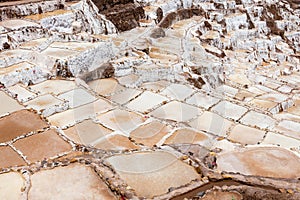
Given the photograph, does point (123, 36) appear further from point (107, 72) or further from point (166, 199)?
point (166, 199)

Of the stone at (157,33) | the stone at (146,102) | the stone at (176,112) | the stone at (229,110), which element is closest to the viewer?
the stone at (176,112)

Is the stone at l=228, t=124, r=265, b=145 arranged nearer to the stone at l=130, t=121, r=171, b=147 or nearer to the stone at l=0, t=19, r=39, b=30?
the stone at l=130, t=121, r=171, b=147

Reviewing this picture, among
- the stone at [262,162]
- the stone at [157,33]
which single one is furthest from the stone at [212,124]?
the stone at [157,33]

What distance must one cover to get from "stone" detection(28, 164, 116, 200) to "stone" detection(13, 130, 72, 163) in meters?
0.69

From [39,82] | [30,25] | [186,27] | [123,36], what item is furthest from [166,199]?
[186,27]

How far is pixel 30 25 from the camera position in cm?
1266


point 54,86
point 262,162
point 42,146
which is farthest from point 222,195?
point 54,86

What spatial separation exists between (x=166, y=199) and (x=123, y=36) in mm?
11059

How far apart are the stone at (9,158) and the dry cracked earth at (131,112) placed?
33 mm

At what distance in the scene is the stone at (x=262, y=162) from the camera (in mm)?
6770

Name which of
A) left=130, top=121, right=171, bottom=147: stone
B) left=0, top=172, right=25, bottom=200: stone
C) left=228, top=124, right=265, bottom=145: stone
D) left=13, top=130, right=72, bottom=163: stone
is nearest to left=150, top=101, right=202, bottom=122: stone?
left=130, top=121, right=171, bottom=147: stone

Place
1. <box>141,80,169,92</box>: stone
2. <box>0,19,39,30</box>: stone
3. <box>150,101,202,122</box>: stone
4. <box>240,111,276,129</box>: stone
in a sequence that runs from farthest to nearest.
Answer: <box>0,19,39,30</box>: stone → <box>141,80,169,92</box>: stone → <box>240,111,276,129</box>: stone → <box>150,101,202,122</box>: stone

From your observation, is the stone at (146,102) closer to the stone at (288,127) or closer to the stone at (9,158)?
the stone at (9,158)

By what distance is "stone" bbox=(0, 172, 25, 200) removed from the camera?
594cm
